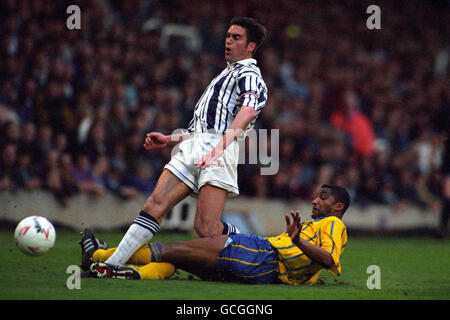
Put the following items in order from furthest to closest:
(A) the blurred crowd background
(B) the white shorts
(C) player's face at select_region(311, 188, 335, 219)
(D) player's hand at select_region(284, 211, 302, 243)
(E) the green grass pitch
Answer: (A) the blurred crowd background, (C) player's face at select_region(311, 188, 335, 219), (B) the white shorts, (D) player's hand at select_region(284, 211, 302, 243), (E) the green grass pitch

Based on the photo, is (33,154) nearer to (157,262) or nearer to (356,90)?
(157,262)

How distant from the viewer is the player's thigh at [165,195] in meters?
5.95

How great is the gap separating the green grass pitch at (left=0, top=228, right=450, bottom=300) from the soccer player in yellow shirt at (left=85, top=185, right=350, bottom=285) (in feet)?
0.38

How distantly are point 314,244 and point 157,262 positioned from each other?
1288 mm

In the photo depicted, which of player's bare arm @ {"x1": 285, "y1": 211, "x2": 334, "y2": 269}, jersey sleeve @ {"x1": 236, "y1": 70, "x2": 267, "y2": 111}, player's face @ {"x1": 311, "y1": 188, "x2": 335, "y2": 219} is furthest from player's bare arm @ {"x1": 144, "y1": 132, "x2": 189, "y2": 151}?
player's bare arm @ {"x1": 285, "y1": 211, "x2": 334, "y2": 269}

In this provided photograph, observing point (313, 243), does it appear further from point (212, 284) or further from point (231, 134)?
point (231, 134)

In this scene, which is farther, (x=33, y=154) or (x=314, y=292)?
(x=33, y=154)

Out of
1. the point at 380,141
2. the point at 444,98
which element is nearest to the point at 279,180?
the point at 380,141

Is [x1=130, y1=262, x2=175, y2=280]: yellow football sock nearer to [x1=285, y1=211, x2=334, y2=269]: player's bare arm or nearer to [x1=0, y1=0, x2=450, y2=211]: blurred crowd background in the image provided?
[x1=285, y1=211, x2=334, y2=269]: player's bare arm

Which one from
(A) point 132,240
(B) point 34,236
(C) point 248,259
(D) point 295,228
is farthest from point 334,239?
(B) point 34,236

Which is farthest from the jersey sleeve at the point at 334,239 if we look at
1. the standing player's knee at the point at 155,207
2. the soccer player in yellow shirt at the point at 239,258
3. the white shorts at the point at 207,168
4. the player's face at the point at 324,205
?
the standing player's knee at the point at 155,207

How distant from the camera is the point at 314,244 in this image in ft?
19.5

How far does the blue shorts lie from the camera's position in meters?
5.89

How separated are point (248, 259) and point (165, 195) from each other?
85 centimetres
